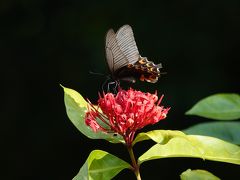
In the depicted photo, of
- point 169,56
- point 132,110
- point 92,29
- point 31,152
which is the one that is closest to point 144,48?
point 169,56

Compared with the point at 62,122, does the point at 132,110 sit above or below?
above

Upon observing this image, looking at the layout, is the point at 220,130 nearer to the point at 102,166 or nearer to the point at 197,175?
the point at 197,175

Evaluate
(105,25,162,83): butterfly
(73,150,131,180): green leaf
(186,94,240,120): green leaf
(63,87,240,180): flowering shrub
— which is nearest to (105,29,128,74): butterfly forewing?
(105,25,162,83): butterfly

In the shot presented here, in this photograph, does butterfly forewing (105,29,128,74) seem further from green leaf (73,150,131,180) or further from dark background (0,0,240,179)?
dark background (0,0,240,179)

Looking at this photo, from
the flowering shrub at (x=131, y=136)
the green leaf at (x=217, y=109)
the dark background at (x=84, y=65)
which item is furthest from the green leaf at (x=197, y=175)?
the dark background at (x=84, y=65)

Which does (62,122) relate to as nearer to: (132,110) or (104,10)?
(104,10)

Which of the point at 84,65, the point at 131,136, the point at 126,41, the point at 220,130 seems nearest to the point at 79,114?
the point at 131,136
